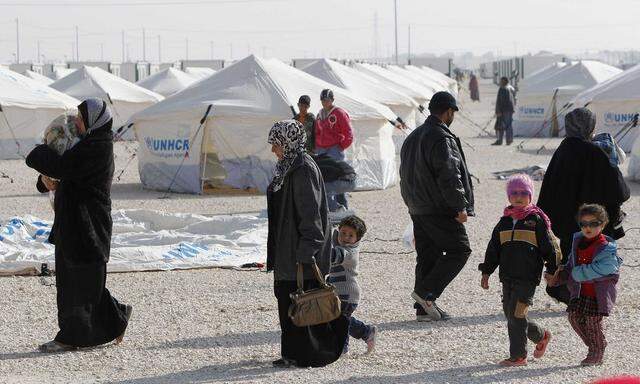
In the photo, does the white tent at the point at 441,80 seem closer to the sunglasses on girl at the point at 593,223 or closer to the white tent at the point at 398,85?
the white tent at the point at 398,85

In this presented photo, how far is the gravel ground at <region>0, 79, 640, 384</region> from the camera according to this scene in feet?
20.9

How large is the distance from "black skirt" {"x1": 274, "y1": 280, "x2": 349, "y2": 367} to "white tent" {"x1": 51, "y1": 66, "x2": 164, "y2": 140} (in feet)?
75.5

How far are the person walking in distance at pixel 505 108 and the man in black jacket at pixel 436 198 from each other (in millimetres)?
17242

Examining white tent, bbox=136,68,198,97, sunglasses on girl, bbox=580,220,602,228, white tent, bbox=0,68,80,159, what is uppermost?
white tent, bbox=136,68,198,97

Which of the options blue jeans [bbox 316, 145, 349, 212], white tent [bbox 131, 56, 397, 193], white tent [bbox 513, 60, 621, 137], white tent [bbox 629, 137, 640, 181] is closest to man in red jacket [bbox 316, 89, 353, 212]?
blue jeans [bbox 316, 145, 349, 212]

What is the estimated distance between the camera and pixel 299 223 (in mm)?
6184

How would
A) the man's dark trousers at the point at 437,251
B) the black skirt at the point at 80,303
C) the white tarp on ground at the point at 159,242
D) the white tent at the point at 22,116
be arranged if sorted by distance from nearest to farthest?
the black skirt at the point at 80,303, the man's dark trousers at the point at 437,251, the white tarp on ground at the point at 159,242, the white tent at the point at 22,116

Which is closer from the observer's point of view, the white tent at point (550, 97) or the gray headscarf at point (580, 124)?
the gray headscarf at point (580, 124)

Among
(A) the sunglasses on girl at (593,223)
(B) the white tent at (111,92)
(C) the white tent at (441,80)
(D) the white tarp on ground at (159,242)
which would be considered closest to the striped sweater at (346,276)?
(A) the sunglasses on girl at (593,223)

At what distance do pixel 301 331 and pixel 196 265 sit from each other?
12.7ft

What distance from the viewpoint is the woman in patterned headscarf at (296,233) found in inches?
242

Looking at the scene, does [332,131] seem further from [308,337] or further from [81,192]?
[308,337]

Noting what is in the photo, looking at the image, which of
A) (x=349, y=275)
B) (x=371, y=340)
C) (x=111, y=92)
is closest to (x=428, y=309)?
(x=371, y=340)

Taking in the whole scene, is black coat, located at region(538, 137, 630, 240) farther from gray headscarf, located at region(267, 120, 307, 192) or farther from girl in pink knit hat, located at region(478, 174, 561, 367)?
gray headscarf, located at region(267, 120, 307, 192)
